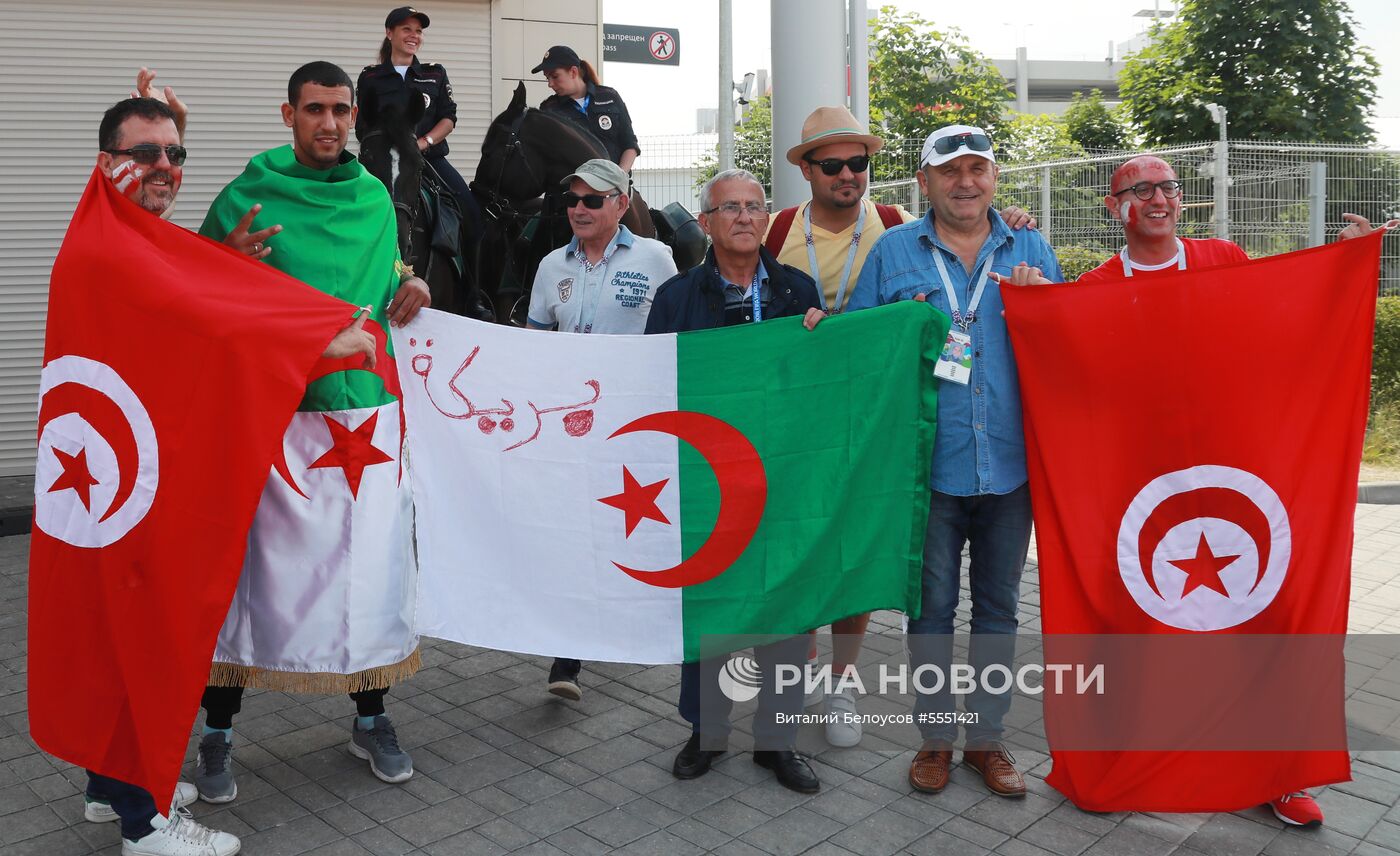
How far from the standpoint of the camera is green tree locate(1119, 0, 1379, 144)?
2200cm

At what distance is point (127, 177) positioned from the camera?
389 cm

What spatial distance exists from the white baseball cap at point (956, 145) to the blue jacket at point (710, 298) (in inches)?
24.4

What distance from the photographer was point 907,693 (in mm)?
5266

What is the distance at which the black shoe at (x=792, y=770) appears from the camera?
4324 mm

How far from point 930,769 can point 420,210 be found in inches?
187

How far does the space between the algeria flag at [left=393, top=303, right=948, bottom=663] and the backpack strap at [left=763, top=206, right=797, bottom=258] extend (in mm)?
828

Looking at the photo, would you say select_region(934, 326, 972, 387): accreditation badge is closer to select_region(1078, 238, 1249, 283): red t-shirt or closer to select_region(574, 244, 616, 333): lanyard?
select_region(1078, 238, 1249, 283): red t-shirt

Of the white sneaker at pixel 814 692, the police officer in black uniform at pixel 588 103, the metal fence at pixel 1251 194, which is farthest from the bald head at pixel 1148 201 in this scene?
the metal fence at pixel 1251 194

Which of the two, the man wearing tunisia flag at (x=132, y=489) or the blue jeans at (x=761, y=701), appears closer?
the man wearing tunisia flag at (x=132, y=489)

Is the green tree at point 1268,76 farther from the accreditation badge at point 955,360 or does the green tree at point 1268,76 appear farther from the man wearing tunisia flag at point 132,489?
the man wearing tunisia flag at point 132,489

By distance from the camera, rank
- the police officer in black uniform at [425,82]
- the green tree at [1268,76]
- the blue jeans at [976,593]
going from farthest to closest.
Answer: the green tree at [1268,76] → the police officer in black uniform at [425,82] → the blue jeans at [976,593]

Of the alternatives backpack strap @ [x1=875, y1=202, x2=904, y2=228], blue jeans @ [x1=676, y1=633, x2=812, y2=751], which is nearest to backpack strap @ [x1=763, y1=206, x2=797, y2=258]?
backpack strap @ [x1=875, y1=202, x2=904, y2=228]

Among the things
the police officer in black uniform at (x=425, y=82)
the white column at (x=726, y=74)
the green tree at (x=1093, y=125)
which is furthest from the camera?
the green tree at (x=1093, y=125)

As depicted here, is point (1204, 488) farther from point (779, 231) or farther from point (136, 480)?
point (136, 480)
